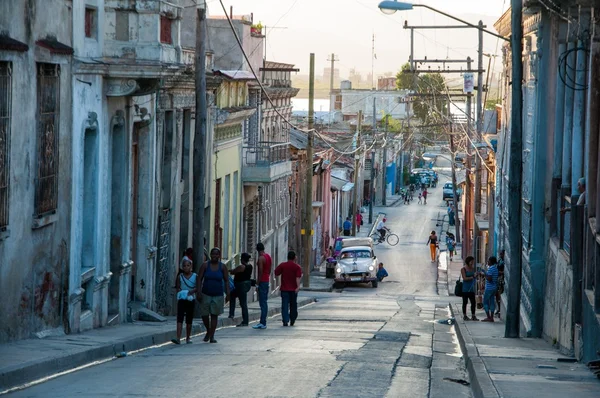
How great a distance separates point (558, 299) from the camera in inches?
771

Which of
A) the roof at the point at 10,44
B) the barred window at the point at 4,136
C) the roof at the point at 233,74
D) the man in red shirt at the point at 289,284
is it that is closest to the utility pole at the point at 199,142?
the man in red shirt at the point at 289,284

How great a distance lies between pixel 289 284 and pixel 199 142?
351 centimetres

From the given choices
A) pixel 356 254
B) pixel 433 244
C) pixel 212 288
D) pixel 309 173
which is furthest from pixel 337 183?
pixel 212 288

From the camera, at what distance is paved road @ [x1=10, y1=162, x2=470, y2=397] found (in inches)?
488

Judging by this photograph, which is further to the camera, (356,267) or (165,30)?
(356,267)

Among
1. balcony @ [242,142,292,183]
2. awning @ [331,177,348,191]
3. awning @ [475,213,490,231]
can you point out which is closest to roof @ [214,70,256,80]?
balcony @ [242,142,292,183]

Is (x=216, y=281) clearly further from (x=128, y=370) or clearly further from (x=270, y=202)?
(x=270, y=202)

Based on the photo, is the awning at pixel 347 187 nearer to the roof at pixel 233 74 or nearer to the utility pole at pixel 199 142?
the roof at pixel 233 74

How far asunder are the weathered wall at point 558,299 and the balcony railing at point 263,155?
18609 mm

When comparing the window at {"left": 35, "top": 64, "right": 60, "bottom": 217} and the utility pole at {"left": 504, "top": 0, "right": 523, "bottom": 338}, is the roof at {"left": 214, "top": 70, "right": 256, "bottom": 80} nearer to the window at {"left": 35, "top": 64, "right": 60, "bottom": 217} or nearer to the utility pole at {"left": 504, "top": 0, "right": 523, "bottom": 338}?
the utility pole at {"left": 504, "top": 0, "right": 523, "bottom": 338}

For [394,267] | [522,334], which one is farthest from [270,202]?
[522,334]

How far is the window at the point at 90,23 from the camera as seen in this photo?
19.3 m

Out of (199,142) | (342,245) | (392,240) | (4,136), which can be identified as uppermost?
(4,136)

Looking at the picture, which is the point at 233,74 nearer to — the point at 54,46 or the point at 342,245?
the point at 54,46
